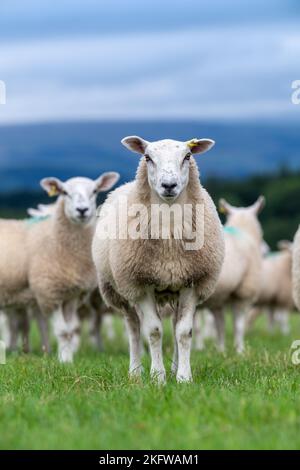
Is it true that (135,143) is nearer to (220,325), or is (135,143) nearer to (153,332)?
(153,332)

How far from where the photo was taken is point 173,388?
6023 millimetres

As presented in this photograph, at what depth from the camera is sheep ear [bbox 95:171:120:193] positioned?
10441mm

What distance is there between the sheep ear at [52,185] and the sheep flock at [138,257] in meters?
0.01

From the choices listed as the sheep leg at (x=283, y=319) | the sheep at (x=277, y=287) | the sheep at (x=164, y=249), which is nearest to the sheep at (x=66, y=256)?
the sheep at (x=164, y=249)

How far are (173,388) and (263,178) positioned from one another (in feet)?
156

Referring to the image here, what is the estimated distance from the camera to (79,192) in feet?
33.3

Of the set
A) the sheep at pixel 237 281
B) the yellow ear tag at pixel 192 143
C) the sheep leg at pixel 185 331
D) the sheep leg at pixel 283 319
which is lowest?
the sheep leg at pixel 185 331

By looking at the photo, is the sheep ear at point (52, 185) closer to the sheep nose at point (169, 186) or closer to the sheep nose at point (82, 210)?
the sheep nose at point (82, 210)

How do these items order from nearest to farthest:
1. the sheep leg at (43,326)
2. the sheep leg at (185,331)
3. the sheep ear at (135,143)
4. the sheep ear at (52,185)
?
the sheep leg at (185,331) < the sheep ear at (135,143) < the sheep ear at (52,185) < the sheep leg at (43,326)

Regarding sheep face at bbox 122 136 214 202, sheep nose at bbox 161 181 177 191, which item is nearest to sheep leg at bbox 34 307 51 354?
sheep face at bbox 122 136 214 202

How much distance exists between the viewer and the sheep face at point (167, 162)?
21.8ft

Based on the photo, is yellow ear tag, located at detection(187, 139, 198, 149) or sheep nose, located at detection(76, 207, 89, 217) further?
sheep nose, located at detection(76, 207, 89, 217)

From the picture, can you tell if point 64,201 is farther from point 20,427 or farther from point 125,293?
point 20,427

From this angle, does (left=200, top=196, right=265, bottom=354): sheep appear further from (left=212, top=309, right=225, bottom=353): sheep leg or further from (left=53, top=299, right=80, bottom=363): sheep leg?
(left=53, top=299, right=80, bottom=363): sheep leg
